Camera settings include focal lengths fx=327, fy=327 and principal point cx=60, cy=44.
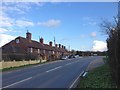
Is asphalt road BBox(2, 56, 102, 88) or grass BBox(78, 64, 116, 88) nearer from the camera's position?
grass BBox(78, 64, 116, 88)

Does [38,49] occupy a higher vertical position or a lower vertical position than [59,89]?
higher

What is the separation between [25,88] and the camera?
19.1 meters

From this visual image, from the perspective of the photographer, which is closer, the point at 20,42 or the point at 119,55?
the point at 119,55

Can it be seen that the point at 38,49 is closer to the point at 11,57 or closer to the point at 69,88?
the point at 11,57

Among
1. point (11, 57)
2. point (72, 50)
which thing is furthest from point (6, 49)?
point (72, 50)

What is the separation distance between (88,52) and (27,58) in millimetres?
108686

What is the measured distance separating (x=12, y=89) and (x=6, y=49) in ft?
215

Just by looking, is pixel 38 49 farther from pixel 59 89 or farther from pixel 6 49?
pixel 59 89

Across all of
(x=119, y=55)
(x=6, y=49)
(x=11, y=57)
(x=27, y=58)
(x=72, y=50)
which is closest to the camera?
(x=119, y=55)

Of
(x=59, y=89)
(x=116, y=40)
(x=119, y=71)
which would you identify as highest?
(x=116, y=40)

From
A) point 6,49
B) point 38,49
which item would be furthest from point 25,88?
point 38,49

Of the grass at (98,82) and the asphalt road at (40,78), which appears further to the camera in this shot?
the asphalt road at (40,78)

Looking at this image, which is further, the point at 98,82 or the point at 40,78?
the point at 40,78

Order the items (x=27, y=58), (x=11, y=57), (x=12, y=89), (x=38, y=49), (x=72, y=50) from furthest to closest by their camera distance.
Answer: (x=72, y=50)
(x=38, y=49)
(x=27, y=58)
(x=11, y=57)
(x=12, y=89)
